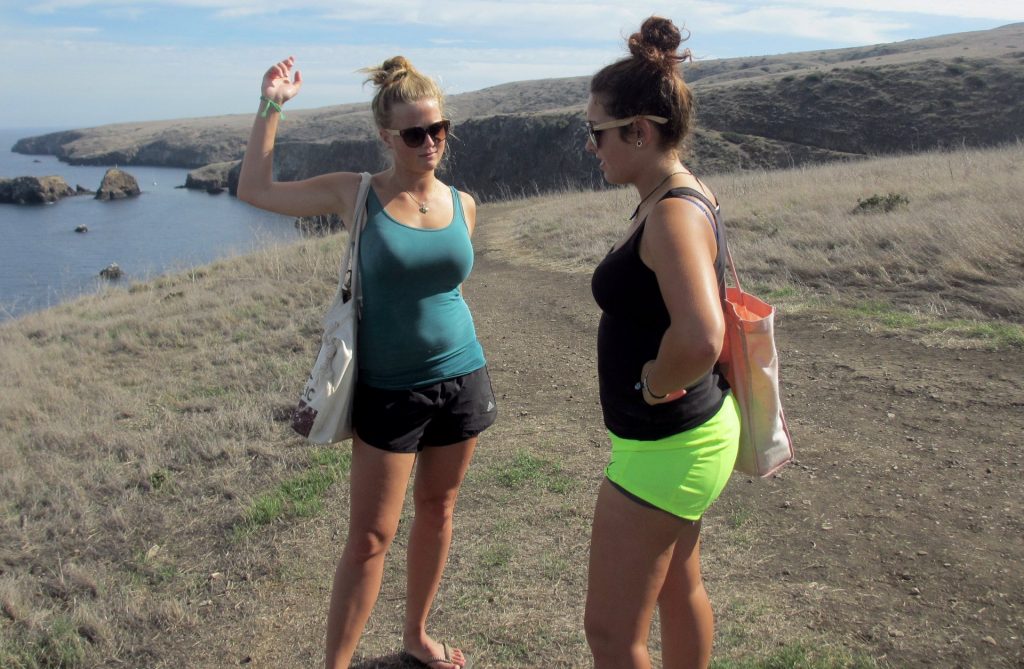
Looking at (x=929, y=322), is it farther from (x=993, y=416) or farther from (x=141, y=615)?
(x=141, y=615)

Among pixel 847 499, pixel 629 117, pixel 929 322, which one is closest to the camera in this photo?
pixel 629 117

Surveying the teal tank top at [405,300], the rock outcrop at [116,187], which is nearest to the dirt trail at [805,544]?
the teal tank top at [405,300]

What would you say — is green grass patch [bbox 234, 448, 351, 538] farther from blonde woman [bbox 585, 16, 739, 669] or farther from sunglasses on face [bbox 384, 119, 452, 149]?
blonde woman [bbox 585, 16, 739, 669]

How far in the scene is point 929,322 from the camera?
246 inches

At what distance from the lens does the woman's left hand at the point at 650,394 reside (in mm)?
1778

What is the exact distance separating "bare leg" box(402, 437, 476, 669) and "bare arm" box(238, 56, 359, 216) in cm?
80

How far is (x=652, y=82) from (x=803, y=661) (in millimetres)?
1895

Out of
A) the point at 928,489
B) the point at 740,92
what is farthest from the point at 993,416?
the point at 740,92

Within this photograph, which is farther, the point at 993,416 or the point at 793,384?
the point at 793,384

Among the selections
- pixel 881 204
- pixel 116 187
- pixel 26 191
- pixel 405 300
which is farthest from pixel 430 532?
pixel 26 191

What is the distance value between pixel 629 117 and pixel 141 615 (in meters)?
2.64

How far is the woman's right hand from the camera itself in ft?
8.16

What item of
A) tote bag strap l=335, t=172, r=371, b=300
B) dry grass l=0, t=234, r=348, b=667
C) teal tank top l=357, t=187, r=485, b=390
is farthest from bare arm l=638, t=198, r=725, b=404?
dry grass l=0, t=234, r=348, b=667

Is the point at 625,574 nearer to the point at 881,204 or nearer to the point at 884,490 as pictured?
the point at 884,490
